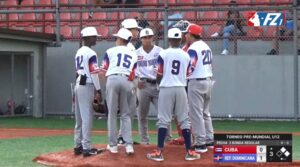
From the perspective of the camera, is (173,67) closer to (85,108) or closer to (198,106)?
(198,106)

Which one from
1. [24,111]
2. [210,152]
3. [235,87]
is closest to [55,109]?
[24,111]

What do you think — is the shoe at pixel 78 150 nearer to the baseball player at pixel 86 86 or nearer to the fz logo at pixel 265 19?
the baseball player at pixel 86 86

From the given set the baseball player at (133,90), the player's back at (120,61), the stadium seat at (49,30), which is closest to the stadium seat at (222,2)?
the stadium seat at (49,30)

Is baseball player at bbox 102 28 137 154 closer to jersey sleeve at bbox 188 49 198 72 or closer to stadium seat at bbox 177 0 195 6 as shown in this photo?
jersey sleeve at bbox 188 49 198 72

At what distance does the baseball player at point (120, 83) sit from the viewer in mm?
11000

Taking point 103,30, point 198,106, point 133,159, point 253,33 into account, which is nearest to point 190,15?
point 253,33

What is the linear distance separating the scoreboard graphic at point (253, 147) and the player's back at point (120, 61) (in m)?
1.75

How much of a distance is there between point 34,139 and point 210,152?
5.49 meters

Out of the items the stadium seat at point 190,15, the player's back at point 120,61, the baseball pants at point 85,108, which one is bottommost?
the baseball pants at point 85,108

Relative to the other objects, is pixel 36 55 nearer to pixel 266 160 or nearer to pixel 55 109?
pixel 55 109

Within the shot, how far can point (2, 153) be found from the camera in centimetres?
1269

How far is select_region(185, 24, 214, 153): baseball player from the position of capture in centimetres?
1124

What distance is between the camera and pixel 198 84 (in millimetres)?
11336

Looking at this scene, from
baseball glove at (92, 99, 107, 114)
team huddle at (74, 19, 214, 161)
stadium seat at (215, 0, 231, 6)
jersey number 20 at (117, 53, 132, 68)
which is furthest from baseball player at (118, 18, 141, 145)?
stadium seat at (215, 0, 231, 6)
